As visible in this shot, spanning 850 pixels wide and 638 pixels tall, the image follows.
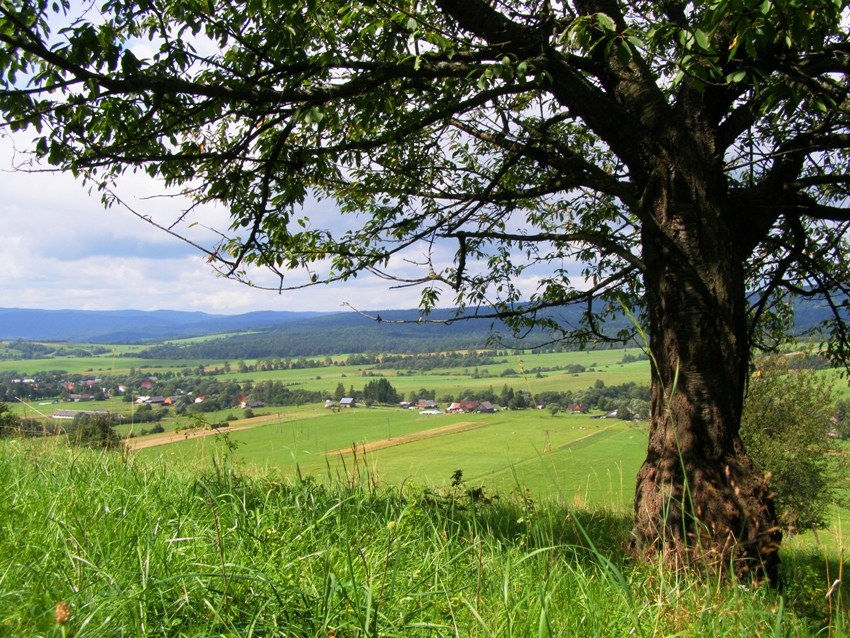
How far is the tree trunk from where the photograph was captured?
4.41 metres

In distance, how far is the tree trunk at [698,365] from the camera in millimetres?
4412

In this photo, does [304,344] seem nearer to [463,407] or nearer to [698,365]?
[463,407]

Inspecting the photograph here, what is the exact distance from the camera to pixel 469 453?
736 inches

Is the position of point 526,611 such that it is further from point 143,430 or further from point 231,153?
point 143,430

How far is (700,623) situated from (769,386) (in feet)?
77.5

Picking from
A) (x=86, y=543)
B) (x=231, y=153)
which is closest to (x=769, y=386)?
(x=231, y=153)

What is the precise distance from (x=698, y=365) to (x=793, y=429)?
21.0 m

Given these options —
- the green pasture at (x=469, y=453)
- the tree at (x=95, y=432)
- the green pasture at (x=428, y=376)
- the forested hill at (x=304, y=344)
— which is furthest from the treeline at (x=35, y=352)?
the tree at (x=95, y=432)

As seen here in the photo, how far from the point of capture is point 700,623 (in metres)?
2.26

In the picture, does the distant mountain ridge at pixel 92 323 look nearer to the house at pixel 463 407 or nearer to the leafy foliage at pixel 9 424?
the house at pixel 463 407

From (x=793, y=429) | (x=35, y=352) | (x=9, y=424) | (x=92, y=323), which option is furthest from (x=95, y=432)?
(x=92, y=323)

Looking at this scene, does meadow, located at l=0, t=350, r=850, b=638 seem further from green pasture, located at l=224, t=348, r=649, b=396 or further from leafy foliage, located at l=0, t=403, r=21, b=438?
green pasture, located at l=224, t=348, r=649, b=396

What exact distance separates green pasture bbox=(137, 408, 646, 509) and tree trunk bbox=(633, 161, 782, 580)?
35 cm

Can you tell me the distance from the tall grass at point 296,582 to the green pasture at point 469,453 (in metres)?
0.47
